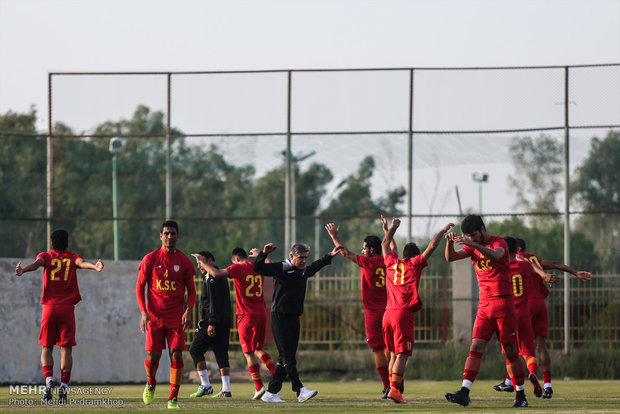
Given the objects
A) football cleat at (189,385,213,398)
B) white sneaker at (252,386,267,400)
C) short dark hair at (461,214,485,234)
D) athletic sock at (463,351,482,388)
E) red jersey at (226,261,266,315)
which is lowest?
football cleat at (189,385,213,398)

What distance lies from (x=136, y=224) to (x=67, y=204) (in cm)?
289

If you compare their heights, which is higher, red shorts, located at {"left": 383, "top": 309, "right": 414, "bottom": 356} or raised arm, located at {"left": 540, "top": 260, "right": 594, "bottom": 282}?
raised arm, located at {"left": 540, "top": 260, "right": 594, "bottom": 282}

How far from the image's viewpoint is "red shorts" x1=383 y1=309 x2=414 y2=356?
41.2ft

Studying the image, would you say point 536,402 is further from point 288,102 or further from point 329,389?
point 288,102

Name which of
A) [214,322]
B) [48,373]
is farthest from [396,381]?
[48,373]

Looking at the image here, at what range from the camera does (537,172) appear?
3797 cm

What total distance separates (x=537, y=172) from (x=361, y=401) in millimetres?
26332

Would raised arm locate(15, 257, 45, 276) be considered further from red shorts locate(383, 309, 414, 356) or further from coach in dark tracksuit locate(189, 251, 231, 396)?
red shorts locate(383, 309, 414, 356)

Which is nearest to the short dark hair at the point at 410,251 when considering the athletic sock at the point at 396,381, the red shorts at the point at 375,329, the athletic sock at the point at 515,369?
the red shorts at the point at 375,329

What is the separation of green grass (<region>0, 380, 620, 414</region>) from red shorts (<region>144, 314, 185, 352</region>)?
0.68m

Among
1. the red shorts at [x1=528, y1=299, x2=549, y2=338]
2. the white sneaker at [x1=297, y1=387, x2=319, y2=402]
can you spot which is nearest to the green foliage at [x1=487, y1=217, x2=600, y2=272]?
the red shorts at [x1=528, y1=299, x2=549, y2=338]

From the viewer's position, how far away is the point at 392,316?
41.7ft

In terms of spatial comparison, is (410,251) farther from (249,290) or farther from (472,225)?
(249,290)

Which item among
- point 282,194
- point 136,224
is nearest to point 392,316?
point 282,194
